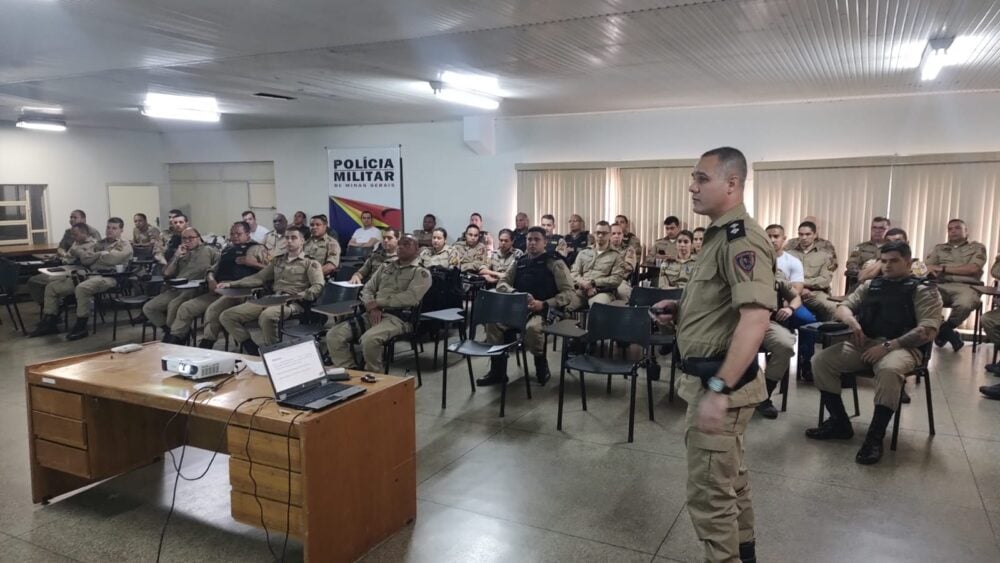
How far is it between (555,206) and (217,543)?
24.5 ft

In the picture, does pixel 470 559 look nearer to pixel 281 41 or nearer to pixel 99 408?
pixel 99 408

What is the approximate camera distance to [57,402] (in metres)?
3.17

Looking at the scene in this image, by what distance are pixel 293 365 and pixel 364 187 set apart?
8925 millimetres

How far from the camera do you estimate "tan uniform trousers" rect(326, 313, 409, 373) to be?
16.7 feet

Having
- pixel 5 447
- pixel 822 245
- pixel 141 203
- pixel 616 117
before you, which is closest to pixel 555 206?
pixel 616 117

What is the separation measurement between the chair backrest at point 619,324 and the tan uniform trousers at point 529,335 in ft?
2.34

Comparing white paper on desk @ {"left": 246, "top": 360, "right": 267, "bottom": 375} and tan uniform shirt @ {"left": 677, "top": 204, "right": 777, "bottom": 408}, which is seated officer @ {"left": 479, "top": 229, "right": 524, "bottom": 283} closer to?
white paper on desk @ {"left": 246, "top": 360, "right": 267, "bottom": 375}

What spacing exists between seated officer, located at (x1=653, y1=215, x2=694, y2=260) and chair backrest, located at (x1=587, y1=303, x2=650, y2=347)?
385 centimetres

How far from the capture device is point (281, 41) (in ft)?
16.2

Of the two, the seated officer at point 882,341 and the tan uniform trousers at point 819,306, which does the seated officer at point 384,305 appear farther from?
the tan uniform trousers at point 819,306

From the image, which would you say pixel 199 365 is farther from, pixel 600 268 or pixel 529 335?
pixel 600 268

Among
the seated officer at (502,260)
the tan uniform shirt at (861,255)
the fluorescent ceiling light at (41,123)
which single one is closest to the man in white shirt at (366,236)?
the seated officer at (502,260)

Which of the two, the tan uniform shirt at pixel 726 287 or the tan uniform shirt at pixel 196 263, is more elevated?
the tan uniform shirt at pixel 726 287

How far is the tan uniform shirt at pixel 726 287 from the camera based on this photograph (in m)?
2.06
